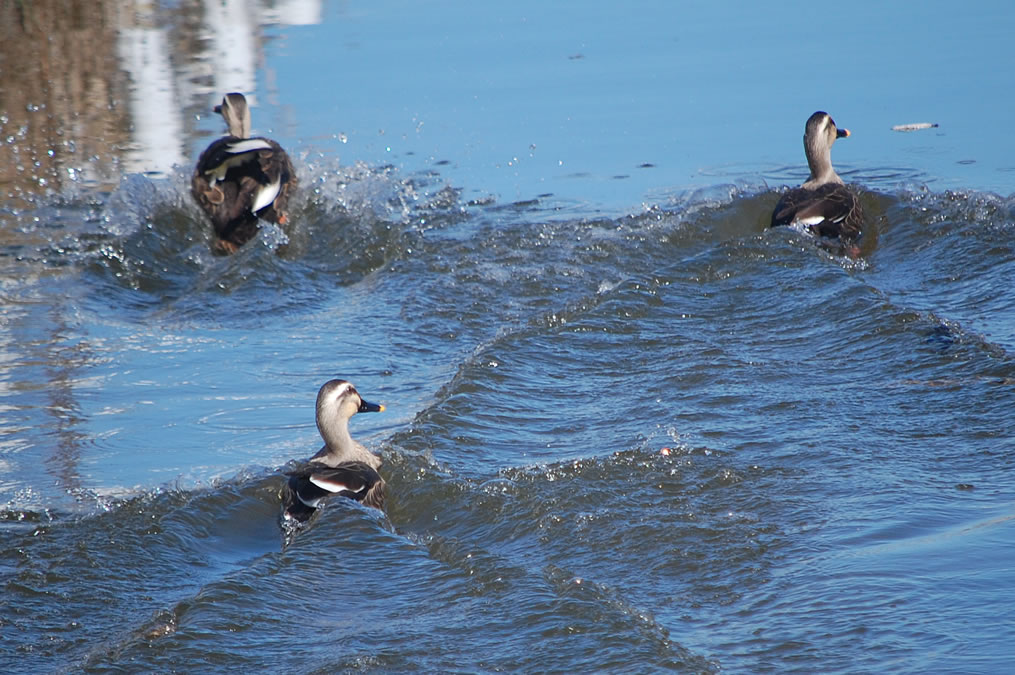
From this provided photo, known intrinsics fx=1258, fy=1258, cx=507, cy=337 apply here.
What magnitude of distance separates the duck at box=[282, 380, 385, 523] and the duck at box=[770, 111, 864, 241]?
4.44 meters

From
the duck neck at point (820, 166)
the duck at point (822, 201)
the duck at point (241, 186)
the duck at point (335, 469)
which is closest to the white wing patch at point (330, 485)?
the duck at point (335, 469)

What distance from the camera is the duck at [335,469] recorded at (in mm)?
5863

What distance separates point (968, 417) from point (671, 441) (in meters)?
1.51

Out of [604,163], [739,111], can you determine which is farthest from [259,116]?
[739,111]

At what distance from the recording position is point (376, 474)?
20.1 ft

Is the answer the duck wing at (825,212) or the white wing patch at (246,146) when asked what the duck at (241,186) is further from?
the duck wing at (825,212)

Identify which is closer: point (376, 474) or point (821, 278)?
point (376, 474)

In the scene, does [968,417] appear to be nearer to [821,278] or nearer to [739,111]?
[821,278]

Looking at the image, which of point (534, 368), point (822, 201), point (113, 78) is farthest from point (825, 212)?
point (113, 78)

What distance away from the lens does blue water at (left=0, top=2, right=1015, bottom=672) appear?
4.87 meters

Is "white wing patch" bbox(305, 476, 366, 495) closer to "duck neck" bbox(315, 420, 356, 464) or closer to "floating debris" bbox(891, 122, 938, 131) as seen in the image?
"duck neck" bbox(315, 420, 356, 464)

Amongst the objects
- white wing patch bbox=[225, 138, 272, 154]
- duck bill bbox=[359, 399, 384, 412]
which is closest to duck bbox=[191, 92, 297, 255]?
white wing patch bbox=[225, 138, 272, 154]

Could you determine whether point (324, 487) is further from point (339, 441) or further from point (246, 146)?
point (246, 146)

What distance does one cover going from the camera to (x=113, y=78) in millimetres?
15195
